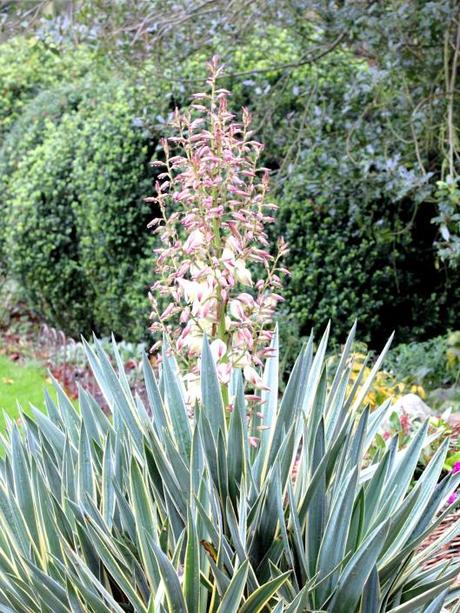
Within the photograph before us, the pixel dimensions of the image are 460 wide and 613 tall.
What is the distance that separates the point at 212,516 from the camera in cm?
222

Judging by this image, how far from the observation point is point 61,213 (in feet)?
29.9

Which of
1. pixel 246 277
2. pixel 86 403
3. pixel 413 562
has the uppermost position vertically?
pixel 246 277

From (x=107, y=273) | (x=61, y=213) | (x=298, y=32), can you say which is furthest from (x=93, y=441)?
(x=61, y=213)

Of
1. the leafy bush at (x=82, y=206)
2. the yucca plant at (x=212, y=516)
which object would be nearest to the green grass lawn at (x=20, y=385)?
the leafy bush at (x=82, y=206)

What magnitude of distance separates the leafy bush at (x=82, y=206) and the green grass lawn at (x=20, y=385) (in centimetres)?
103

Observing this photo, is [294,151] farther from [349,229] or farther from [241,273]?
[241,273]

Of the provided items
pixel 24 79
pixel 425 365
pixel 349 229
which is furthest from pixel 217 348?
pixel 24 79

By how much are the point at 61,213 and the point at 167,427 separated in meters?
→ 6.80

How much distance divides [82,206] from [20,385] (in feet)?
7.30

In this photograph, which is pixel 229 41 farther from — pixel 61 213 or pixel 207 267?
pixel 207 267

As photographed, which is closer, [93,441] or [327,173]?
[93,441]

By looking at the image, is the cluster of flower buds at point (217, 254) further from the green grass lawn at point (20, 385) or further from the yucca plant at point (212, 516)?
the green grass lawn at point (20, 385)

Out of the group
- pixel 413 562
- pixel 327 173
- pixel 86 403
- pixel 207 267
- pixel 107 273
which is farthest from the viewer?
pixel 107 273

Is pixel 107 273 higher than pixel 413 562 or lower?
lower
